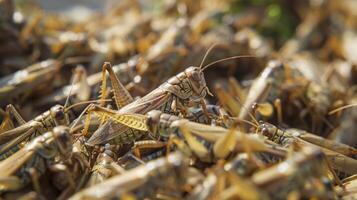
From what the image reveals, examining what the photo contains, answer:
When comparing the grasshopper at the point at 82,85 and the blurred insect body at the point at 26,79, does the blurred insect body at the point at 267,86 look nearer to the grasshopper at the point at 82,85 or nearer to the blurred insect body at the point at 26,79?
the grasshopper at the point at 82,85

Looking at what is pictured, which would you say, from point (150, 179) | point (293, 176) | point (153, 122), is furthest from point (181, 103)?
point (293, 176)

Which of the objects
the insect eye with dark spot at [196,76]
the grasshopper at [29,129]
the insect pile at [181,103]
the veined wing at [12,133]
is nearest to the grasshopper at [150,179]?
the insect pile at [181,103]

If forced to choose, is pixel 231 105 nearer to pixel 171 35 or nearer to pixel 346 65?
pixel 171 35

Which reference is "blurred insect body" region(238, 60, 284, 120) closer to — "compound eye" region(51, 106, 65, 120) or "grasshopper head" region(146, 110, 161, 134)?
"grasshopper head" region(146, 110, 161, 134)

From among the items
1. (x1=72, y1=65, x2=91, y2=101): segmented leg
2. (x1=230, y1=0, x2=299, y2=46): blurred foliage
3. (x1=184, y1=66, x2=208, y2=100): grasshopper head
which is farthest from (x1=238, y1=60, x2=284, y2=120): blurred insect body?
(x1=230, y1=0, x2=299, y2=46): blurred foliage

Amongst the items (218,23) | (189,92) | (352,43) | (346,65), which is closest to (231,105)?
(189,92)

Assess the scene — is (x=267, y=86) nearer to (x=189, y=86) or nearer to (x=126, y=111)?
(x=189, y=86)
